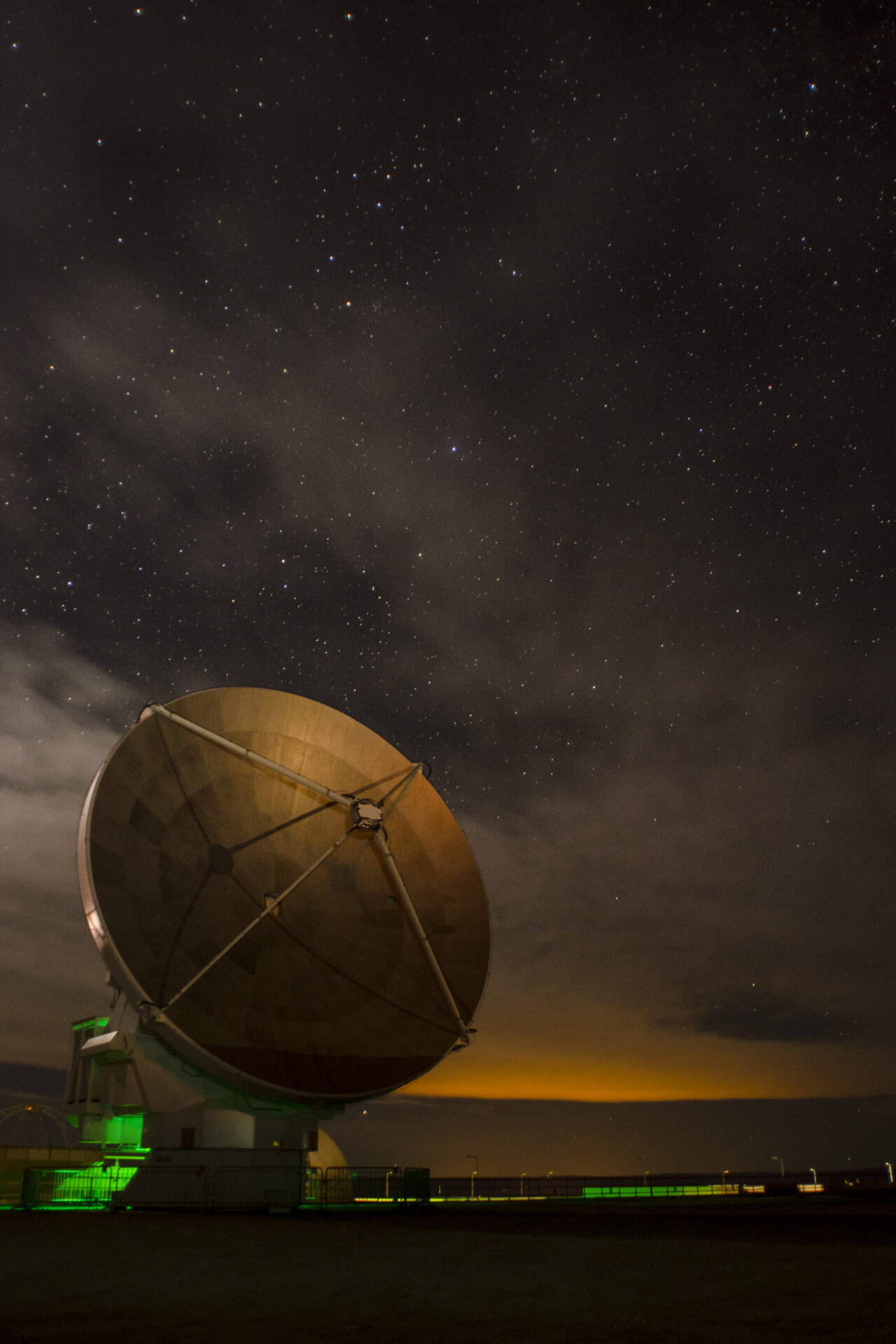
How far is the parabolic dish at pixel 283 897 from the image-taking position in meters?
18.9

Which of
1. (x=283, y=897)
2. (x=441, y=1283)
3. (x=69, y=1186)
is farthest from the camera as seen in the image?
(x=69, y=1186)

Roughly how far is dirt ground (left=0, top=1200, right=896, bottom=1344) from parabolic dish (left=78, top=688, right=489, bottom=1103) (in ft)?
15.0

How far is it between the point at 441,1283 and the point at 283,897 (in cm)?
1270

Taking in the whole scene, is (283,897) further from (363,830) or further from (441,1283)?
(441,1283)

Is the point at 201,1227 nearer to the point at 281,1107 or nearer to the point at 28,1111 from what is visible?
the point at 281,1107

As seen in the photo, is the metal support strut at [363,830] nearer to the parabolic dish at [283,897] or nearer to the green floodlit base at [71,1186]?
the parabolic dish at [283,897]

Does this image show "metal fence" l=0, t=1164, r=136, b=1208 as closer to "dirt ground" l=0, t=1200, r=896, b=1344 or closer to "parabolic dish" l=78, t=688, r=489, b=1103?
"parabolic dish" l=78, t=688, r=489, b=1103

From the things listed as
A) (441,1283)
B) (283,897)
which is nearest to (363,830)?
(283,897)

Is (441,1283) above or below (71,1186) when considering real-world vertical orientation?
above

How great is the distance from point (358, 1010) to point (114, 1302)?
14223mm

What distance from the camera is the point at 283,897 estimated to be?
20.7m

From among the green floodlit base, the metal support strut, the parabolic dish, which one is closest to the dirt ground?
the parabolic dish

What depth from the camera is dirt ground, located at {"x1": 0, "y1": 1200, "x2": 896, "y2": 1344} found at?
626cm

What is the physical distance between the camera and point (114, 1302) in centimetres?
741
